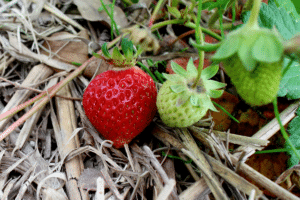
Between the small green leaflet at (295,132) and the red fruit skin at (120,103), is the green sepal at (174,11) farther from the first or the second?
the small green leaflet at (295,132)

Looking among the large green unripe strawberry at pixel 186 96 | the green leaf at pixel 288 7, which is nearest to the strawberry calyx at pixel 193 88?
the large green unripe strawberry at pixel 186 96

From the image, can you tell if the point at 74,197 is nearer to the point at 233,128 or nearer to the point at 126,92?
the point at 126,92

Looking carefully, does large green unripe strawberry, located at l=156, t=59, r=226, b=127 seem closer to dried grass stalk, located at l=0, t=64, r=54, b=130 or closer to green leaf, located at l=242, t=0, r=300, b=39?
green leaf, located at l=242, t=0, r=300, b=39

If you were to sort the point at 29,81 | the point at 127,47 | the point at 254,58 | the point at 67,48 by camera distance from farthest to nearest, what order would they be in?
the point at 67,48, the point at 29,81, the point at 127,47, the point at 254,58

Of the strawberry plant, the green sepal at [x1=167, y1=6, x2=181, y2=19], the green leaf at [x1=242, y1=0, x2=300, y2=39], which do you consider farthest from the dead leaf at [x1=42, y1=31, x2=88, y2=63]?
the green leaf at [x1=242, y1=0, x2=300, y2=39]

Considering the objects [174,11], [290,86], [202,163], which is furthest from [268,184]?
[174,11]

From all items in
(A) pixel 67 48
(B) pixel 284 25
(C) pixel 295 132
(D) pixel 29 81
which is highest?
(B) pixel 284 25

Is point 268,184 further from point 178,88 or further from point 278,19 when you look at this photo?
point 278,19
